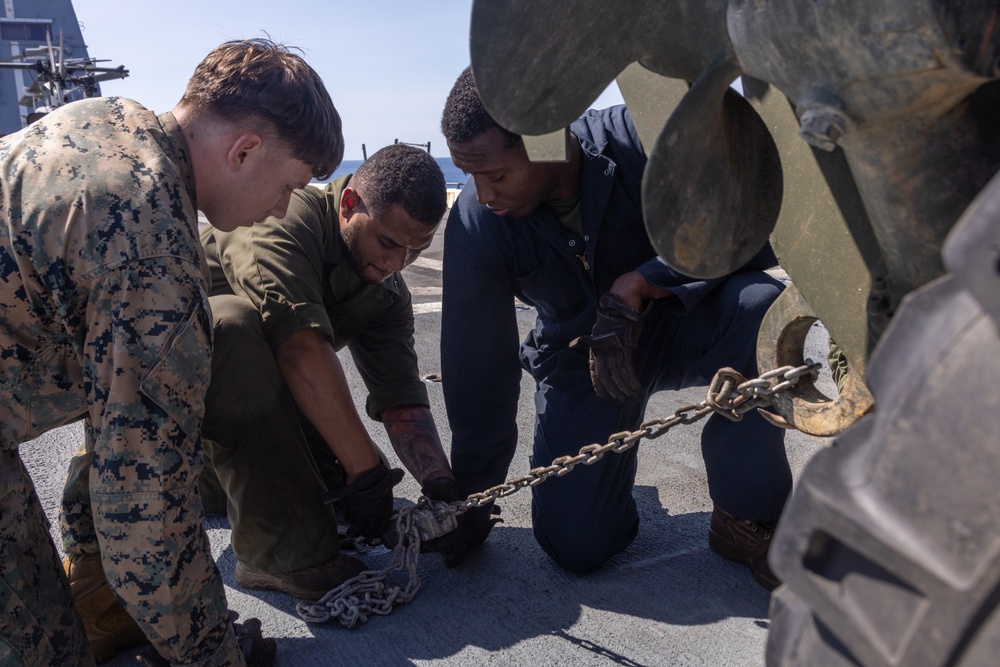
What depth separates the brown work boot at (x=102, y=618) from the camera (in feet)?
6.95

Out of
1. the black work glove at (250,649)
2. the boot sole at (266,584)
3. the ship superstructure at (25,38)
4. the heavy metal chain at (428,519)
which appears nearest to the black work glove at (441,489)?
the heavy metal chain at (428,519)

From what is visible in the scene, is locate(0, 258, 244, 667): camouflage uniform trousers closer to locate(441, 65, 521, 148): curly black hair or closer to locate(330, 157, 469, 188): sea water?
locate(330, 157, 469, 188): sea water

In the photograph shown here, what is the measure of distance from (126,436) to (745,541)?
68.0 inches

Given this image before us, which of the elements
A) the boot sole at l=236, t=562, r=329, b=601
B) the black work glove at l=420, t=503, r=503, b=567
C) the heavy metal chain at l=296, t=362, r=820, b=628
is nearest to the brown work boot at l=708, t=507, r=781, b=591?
the heavy metal chain at l=296, t=362, r=820, b=628

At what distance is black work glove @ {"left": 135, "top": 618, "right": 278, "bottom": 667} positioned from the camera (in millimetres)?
1994

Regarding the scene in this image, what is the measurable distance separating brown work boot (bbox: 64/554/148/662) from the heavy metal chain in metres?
0.42

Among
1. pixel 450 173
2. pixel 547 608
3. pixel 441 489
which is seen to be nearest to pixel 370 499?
pixel 441 489

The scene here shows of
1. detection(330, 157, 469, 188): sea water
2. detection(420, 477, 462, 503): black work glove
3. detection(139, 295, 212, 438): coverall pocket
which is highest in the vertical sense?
detection(139, 295, 212, 438): coverall pocket

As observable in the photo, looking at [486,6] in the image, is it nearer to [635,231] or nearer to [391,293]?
[635,231]

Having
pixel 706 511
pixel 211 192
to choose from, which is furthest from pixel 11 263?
pixel 706 511

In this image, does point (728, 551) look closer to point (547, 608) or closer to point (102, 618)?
point (547, 608)

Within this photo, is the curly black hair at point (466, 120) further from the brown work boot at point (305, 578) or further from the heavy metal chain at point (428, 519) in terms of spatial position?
the brown work boot at point (305, 578)

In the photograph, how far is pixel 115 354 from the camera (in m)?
1.58

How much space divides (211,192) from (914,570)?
1.64m
